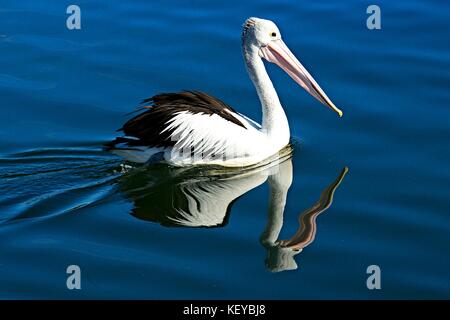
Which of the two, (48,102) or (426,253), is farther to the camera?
(48,102)

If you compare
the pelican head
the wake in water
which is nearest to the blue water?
the wake in water

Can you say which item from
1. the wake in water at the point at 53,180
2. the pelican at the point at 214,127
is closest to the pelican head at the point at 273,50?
the pelican at the point at 214,127

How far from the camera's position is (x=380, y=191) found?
26.0 feet

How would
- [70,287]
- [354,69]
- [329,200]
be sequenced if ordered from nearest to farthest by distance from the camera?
[70,287], [329,200], [354,69]

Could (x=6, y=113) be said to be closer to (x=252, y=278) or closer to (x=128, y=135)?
(x=128, y=135)

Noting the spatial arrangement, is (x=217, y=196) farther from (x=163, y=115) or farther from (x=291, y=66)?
(x=291, y=66)

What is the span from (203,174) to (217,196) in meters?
0.41

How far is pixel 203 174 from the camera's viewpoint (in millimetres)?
8336

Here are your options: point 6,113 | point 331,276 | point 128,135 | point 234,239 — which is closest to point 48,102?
point 6,113

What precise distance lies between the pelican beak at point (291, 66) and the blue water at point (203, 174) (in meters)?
0.32

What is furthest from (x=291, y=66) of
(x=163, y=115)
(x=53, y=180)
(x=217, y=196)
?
(x=53, y=180)

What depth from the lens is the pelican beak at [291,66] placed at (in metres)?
8.70

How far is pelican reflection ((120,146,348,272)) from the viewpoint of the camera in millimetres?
7371

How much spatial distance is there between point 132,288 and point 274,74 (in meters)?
3.81
